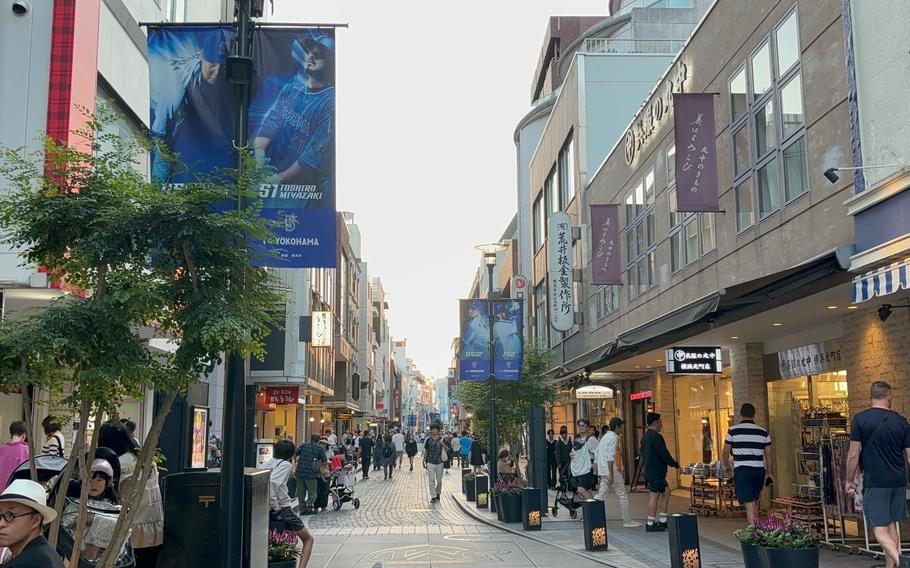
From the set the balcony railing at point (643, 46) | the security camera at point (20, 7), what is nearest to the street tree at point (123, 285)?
Answer: the security camera at point (20, 7)

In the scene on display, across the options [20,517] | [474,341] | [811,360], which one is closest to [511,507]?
[474,341]

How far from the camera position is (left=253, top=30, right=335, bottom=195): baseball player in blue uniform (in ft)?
25.7

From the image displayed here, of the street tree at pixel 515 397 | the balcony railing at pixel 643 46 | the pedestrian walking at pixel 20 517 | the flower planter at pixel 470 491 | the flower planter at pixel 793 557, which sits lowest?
the flower planter at pixel 470 491

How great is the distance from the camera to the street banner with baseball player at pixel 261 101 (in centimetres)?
781

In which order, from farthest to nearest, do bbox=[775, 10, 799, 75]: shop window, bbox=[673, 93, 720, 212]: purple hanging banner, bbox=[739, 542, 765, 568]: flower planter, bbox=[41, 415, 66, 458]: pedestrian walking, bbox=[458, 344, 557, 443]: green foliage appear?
1. bbox=[458, 344, 557, 443]: green foliage
2. bbox=[673, 93, 720, 212]: purple hanging banner
3. bbox=[775, 10, 799, 75]: shop window
4. bbox=[41, 415, 66, 458]: pedestrian walking
5. bbox=[739, 542, 765, 568]: flower planter

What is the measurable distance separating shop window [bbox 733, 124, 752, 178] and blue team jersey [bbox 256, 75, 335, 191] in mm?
8201

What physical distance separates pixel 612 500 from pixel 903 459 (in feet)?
45.6

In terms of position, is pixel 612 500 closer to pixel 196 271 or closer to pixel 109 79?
pixel 109 79

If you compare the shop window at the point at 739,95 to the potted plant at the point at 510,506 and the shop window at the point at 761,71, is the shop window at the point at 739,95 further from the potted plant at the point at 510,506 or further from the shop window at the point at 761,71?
the potted plant at the point at 510,506

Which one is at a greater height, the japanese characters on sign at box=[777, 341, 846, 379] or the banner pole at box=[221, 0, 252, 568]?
the japanese characters on sign at box=[777, 341, 846, 379]

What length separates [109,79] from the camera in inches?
527

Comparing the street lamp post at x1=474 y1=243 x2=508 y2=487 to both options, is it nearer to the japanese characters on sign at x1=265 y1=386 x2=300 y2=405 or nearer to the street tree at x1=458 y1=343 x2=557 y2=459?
the street tree at x1=458 y1=343 x2=557 y2=459

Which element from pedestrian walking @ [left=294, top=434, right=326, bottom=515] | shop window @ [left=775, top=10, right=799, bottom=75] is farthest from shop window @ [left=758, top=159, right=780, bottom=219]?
pedestrian walking @ [left=294, top=434, right=326, bottom=515]

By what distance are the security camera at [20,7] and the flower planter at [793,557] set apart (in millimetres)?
10872
